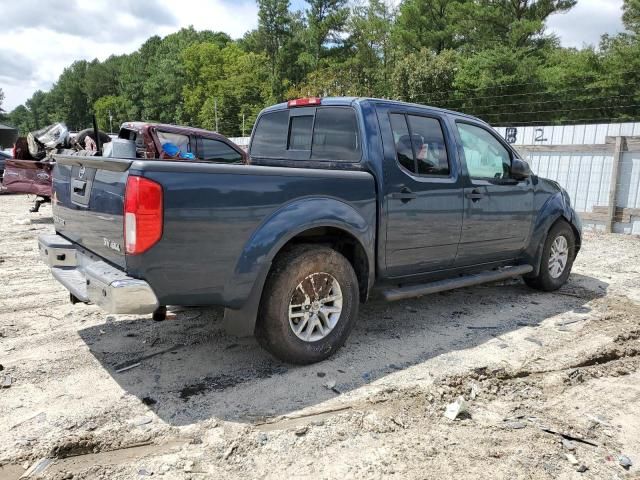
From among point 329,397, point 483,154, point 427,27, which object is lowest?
point 329,397

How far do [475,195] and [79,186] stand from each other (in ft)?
11.1

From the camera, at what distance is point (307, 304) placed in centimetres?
371

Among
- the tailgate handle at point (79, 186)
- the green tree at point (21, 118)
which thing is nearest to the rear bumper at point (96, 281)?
the tailgate handle at point (79, 186)

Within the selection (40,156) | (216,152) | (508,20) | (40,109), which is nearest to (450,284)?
(216,152)

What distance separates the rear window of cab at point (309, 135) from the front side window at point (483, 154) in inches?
49.1

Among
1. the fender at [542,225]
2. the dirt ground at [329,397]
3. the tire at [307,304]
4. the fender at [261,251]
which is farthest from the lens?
the fender at [542,225]

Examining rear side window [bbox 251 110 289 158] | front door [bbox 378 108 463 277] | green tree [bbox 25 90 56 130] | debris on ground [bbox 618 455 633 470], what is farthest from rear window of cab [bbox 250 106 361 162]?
green tree [bbox 25 90 56 130]

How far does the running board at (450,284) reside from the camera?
422cm

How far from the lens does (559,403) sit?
3.33 metres

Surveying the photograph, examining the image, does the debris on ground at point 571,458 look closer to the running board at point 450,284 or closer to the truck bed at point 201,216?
the running board at point 450,284

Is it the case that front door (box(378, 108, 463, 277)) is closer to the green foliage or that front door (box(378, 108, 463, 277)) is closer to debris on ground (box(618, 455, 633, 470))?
debris on ground (box(618, 455, 633, 470))

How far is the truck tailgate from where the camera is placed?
3.09m

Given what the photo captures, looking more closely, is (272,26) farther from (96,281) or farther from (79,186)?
(96,281)

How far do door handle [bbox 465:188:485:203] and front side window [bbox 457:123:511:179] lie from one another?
0.51 feet
